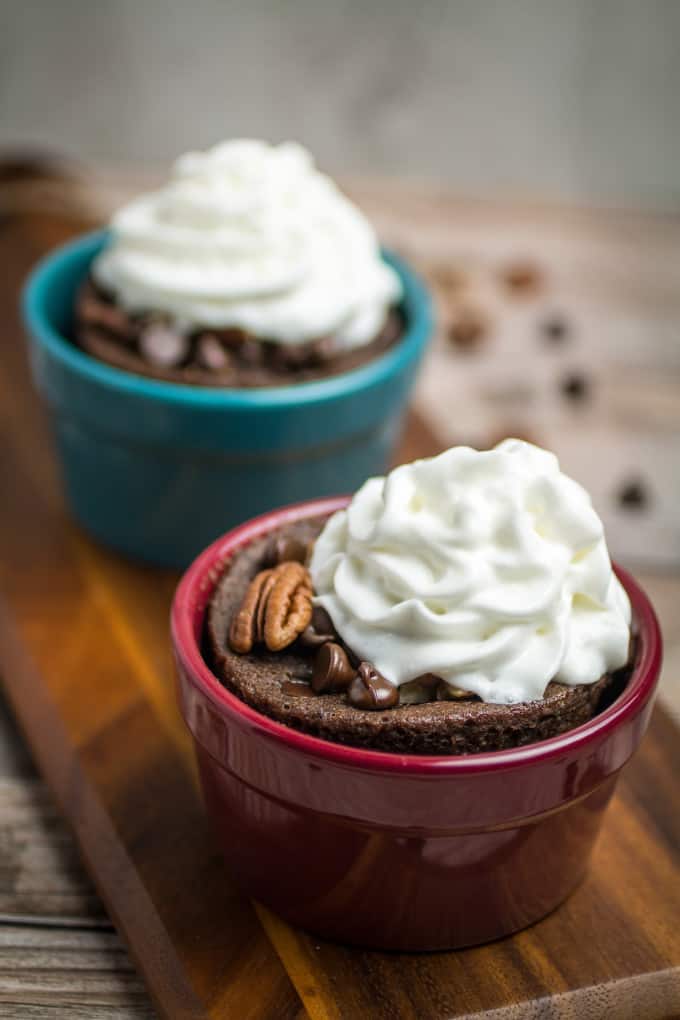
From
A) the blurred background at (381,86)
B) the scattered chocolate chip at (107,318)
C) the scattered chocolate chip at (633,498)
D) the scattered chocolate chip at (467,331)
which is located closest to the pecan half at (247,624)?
the scattered chocolate chip at (107,318)

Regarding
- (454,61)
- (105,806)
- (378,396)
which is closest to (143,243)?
(378,396)

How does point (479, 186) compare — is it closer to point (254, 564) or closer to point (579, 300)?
point (579, 300)

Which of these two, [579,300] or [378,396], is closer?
[378,396]

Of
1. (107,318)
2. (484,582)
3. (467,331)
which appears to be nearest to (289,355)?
(107,318)

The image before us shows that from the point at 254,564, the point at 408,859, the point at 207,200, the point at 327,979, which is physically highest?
the point at 207,200

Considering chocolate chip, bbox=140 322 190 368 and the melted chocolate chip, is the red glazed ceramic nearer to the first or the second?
the melted chocolate chip

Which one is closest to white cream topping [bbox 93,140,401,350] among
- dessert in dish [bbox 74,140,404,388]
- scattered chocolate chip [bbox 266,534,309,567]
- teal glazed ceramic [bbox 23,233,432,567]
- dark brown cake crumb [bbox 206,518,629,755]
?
dessert in dish [bbox 74,140,404,388]
